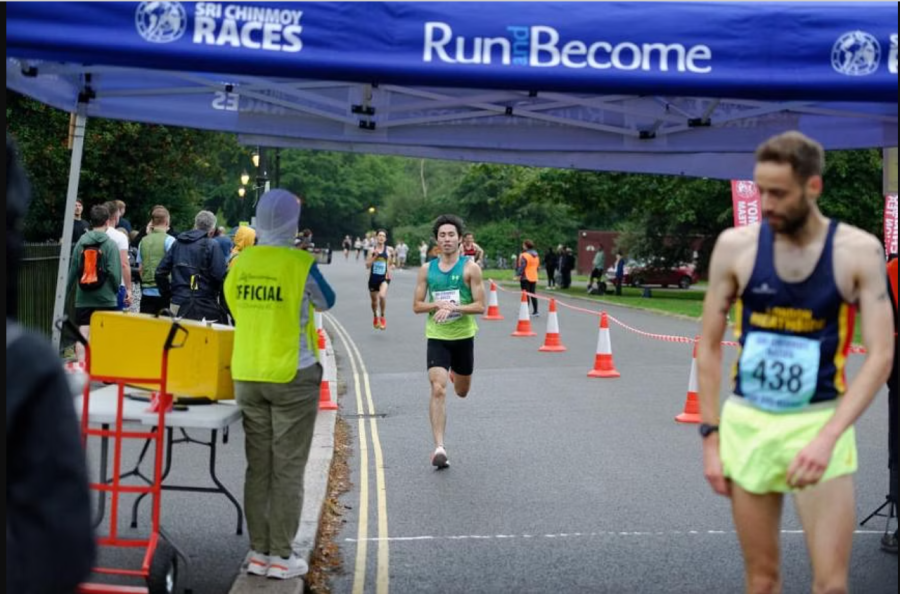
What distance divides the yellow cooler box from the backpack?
7082 mm

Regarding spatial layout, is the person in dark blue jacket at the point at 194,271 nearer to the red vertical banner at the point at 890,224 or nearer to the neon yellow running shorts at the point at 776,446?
the red vertical banner at the point at 890,224

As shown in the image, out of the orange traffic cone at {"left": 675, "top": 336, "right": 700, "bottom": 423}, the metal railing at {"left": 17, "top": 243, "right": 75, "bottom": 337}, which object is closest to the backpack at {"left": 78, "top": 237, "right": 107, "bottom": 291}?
the metal railing at {"left": 17, "top": 243, "right": 75, "bottom": 337}

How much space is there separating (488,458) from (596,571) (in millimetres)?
3681

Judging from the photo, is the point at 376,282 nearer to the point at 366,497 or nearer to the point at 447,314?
the point at 447,314

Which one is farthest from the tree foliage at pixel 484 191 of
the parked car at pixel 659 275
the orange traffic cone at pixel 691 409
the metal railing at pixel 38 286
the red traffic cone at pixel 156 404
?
the red traffic cone at pixel 156 404

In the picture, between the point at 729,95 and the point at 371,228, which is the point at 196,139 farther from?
the point at 371,228

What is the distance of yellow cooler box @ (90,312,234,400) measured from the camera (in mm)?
6137

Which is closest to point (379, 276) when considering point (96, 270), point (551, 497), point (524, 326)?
point (524, 326)

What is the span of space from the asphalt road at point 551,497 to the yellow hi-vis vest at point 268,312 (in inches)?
51.6

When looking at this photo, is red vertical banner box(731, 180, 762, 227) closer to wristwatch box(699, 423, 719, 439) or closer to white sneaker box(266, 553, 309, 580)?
white sneaker box(266, 553, 309, 580)

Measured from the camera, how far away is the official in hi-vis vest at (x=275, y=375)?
638cm

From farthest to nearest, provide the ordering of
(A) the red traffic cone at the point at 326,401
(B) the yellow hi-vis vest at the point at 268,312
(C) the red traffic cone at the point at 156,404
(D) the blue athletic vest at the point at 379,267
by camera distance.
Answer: (D) the blue athletic vest at the point at 379,267 → (A) the red traffic cone at the point at 326,401 → (B) the yellow hi-vis vest at the point at 268,312 → (C) the red traffic cone at the point at 156,404

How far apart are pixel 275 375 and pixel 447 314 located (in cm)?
383

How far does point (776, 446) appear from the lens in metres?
4.36
